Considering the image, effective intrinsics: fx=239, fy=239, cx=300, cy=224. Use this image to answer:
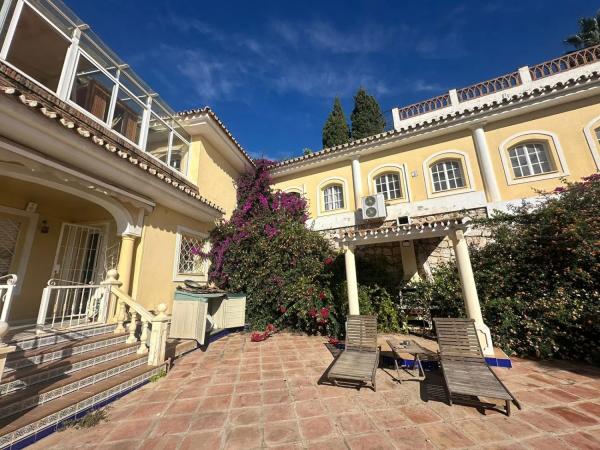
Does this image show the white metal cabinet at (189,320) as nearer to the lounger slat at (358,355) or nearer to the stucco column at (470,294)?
the lounger slat at (358,355)

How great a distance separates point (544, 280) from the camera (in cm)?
632

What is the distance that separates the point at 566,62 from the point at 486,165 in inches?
264

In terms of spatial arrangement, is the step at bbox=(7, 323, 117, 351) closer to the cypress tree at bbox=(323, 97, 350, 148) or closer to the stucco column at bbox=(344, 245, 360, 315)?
the stucco column at bbox=(344, 245, 360, 315)

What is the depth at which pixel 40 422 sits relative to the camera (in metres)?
2.95

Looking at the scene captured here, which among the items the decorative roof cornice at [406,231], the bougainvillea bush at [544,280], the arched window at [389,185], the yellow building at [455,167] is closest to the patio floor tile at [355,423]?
the yellow building at [455,167]

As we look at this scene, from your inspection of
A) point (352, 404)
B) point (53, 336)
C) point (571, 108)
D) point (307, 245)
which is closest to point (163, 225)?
point (53, 336)

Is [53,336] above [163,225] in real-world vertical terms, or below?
below

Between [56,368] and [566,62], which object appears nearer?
[56,368]

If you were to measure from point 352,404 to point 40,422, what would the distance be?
4.11 m

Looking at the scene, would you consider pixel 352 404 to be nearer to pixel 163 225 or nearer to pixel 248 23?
pixel 163 225

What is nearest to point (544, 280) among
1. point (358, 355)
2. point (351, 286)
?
point (351, 286)

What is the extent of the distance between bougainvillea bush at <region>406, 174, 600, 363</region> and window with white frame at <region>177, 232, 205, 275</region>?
7712 mm

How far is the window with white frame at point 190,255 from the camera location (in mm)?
7956

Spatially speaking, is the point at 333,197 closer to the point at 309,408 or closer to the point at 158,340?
the point at 158,340
